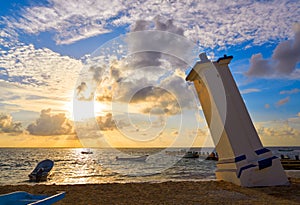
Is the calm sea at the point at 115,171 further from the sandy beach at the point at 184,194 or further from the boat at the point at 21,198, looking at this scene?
the boat at the point at 21,198

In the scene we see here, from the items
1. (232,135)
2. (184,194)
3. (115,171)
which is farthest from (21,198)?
(115,171)

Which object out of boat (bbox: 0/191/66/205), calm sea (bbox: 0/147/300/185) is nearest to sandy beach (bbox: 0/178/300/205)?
boat (bbox: 0/191/66/205)

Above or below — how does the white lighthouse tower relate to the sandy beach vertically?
above

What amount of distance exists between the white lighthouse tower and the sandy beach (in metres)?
0.50

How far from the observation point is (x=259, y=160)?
10.3m

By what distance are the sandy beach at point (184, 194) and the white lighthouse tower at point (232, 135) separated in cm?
50

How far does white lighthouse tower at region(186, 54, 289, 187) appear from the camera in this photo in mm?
10250

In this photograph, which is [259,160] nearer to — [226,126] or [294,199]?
[226,126]

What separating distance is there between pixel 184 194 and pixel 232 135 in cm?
322

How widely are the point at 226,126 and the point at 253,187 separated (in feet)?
8.04

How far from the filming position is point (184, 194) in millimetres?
9086

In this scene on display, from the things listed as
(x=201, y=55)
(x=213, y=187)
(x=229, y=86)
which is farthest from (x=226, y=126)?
(x=201, y=55)

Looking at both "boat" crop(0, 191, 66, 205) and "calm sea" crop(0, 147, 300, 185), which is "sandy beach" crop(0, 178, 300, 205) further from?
"calm sea" crop(0, 147, 300, 185)

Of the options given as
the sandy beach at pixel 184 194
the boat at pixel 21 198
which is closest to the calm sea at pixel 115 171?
the sandy beach at pixel 184 194
